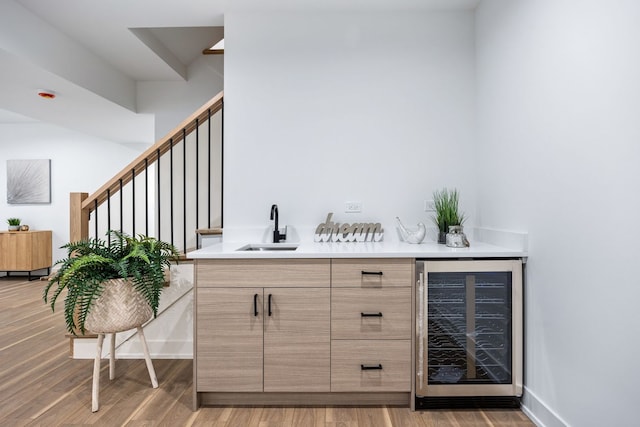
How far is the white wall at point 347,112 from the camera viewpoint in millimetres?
2742

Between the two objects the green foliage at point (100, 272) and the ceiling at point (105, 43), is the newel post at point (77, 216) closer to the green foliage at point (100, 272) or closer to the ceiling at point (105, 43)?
the green foliage at point (100, 272)

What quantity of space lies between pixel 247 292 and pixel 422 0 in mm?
2144

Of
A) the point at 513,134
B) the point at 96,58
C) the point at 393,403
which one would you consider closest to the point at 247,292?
the point at 393,403

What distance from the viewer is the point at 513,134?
223 centimetres

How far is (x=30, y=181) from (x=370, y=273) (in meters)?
6.64

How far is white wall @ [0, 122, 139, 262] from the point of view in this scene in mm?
6484

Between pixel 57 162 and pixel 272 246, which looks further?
pixel 57 162

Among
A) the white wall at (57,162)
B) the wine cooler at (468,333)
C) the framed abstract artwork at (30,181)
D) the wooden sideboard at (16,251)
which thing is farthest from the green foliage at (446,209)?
the framed abstract artwork at (30,181)

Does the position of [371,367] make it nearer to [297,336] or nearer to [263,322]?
[297,336]

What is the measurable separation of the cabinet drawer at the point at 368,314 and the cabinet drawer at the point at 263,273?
0.47 ft

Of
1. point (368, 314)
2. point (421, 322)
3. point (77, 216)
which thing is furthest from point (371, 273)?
point (77, 216)

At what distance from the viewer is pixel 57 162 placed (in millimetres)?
6488

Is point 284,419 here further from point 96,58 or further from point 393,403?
point 96,58

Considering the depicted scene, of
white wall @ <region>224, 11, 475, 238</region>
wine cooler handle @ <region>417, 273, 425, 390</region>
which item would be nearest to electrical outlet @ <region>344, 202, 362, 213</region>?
white wall @ <region>224, 11, 475, 238</region>
